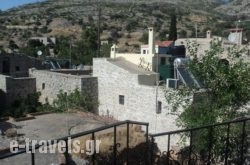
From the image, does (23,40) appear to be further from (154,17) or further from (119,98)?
(119,98)

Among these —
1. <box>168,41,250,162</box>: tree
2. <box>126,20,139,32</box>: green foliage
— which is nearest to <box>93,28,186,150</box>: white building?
<box>168,41,250,162</box>: tree

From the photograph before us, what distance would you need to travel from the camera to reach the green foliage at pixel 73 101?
83.6 feet

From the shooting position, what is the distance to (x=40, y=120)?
21703 mm

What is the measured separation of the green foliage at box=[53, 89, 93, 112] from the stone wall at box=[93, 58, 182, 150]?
118 cm

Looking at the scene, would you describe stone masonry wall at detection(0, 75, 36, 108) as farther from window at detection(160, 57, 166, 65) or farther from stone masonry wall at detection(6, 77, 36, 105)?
window at detection(160, 57, 166, 65)

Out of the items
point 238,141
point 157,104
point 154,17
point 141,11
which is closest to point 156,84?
point 157,104

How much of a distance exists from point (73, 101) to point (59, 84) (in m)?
3.67

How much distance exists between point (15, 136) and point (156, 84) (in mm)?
8965

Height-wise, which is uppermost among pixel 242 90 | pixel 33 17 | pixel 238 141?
pixel 33 17

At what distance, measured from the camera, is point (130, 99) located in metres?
24.1

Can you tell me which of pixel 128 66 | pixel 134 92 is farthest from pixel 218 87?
pixel 128 66

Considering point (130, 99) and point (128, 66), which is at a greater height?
point (128, 66)

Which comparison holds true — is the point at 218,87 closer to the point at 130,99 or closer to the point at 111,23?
the point at 130,99

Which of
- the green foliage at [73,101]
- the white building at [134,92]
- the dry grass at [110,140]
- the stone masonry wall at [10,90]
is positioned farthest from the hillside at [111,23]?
the dry grass at [110,140]
